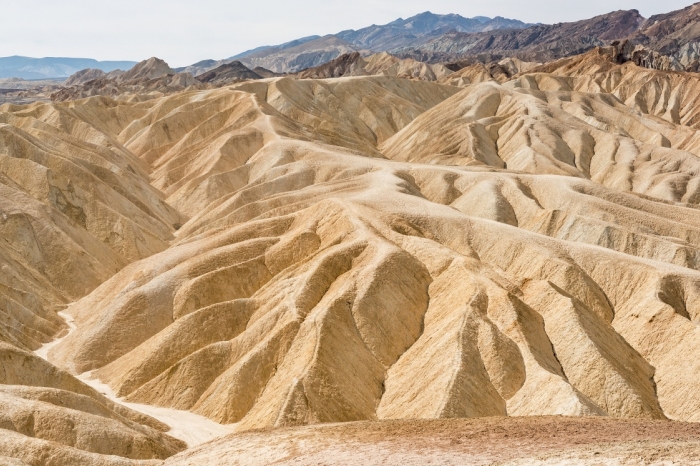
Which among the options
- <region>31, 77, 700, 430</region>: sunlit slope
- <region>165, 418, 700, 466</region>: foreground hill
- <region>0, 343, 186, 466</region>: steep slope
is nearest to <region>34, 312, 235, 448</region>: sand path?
<region>31, 77, 700, 430</region>: sunlit slope

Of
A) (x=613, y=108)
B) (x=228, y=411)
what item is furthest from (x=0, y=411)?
(x=613, y=108)

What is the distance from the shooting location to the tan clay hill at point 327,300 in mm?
45750

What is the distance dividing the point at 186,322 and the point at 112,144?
83062mm

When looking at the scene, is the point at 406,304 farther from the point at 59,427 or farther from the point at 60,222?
the point at 60,222

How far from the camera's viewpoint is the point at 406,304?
194ft

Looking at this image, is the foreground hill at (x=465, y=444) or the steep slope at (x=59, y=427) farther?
the steep slope at (x=59, y=427)

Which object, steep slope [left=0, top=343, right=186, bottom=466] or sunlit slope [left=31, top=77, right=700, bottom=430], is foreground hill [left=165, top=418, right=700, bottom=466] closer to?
steep slope [left=0, top=343, right=186, bottom=466]

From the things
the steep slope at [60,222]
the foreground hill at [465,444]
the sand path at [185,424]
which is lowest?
the sand path at [185,424]

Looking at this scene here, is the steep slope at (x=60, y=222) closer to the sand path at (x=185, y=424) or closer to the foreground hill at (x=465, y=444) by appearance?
the sand path at (x=185, y=424)

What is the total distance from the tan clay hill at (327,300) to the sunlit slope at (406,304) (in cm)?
20

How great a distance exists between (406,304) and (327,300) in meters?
6.39

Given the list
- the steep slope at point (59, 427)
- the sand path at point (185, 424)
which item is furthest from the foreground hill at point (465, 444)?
the sand path at point (185, 424)

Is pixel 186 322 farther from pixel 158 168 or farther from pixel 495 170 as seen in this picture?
pixel 158 168

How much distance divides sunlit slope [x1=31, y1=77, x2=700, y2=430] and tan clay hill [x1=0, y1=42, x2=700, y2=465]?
0.20m
